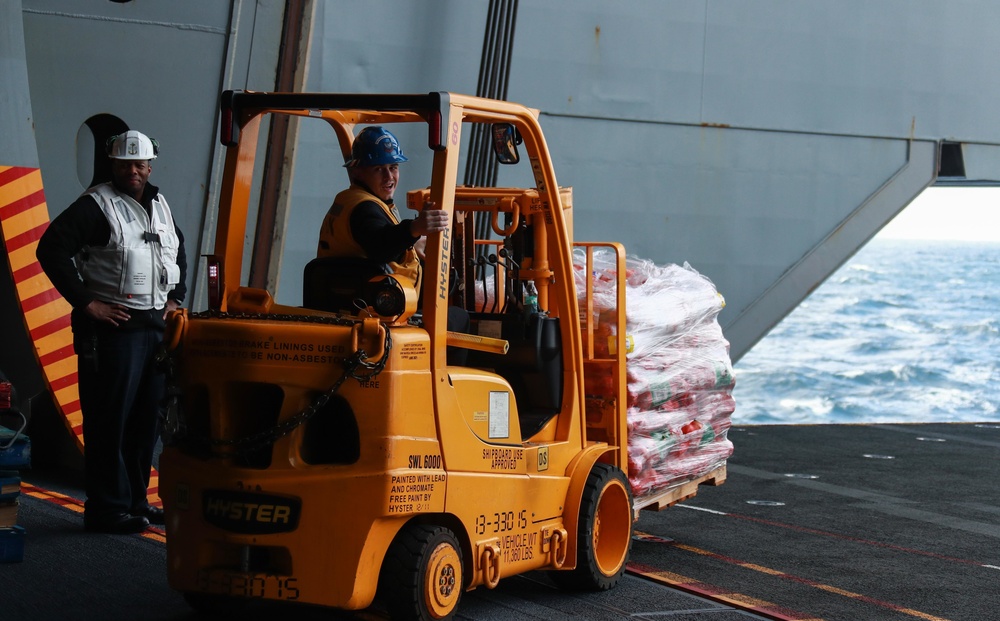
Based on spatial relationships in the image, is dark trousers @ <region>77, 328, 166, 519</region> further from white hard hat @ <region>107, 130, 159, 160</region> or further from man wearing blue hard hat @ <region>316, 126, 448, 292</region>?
man wearing blue hard hat @ <region>316, 126, 448, 292</region>

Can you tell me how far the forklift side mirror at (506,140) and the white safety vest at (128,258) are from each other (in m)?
1.86

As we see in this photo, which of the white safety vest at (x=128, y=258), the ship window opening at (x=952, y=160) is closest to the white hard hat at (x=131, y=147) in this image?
the white safety vest at (x=128, y=258)

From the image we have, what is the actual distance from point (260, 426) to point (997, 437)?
909 centimetres

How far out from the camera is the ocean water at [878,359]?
1407 inches

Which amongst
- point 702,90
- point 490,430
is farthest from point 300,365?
point 702,90

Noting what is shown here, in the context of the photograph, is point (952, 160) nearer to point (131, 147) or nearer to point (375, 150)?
point (131, 147)

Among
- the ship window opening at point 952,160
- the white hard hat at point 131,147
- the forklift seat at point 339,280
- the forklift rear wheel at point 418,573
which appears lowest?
the forklift rear wheel at point 418,573

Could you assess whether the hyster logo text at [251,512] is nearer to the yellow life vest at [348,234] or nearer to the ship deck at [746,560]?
the ship deck at [746,560]

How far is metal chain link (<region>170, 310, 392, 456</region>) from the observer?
3.80 meters

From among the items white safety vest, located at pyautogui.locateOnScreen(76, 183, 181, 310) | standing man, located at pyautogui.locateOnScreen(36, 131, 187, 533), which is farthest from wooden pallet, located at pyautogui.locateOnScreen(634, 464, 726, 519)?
white safety vest, located at pyautogui.locateOnScreen(76, 183, 181, 310)

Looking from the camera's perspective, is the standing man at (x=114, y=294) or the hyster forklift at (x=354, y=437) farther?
the standing man at (x=114, y=294)

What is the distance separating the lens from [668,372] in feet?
19.0

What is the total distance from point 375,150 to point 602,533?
199cm

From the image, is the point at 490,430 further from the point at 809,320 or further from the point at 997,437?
the point at 809,320
